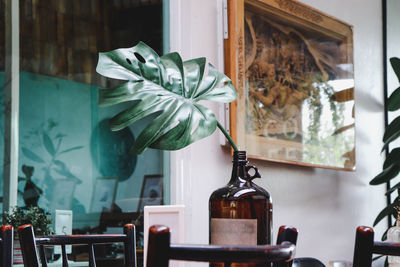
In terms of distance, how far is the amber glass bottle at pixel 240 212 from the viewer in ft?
3.74

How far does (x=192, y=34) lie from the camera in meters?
2.14

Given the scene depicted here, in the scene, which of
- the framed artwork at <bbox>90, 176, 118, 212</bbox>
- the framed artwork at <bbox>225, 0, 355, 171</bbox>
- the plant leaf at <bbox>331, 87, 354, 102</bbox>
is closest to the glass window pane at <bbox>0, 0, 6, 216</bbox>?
the framed artwork at <bbox>90, 176, 118, 212</bbox>

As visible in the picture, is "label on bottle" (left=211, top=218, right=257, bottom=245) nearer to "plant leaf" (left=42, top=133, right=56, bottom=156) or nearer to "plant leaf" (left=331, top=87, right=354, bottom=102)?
"plant leaf" (left=42, top=133, right=56, bottom=156)

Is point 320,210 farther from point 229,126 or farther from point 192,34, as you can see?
point 192,34

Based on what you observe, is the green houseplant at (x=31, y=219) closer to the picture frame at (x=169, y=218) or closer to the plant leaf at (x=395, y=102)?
the picture frame at (x=169, y=218)

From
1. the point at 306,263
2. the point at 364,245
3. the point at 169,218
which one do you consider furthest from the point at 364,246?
the point at 169,218

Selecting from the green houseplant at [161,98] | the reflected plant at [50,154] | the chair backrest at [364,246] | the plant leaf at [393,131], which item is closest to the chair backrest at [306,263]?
the green houseplant at [161,98]

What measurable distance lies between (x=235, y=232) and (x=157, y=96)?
38 centimetres

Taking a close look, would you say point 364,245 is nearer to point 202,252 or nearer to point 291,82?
point 202,252

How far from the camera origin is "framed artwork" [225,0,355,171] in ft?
7.32

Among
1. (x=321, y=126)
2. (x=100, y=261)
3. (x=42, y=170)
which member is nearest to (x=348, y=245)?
(x=321, y=126)

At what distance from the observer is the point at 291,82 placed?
2.62m

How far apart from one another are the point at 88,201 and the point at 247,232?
3.95ft

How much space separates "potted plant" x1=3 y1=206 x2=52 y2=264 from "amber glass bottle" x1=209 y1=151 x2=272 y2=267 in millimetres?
1016
